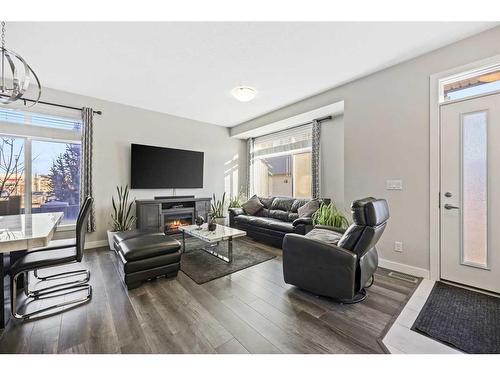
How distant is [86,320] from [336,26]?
353 cm

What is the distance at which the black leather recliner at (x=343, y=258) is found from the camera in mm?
1902

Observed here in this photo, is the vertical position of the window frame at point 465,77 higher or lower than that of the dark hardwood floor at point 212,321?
higher

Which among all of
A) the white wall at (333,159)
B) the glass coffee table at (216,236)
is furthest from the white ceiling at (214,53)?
the glass coffee table at (216,236)

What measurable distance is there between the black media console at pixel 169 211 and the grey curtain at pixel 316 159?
248 centimetres

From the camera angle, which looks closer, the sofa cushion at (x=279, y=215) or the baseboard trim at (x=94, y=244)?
the baseboard trim at (x=94, y=244)

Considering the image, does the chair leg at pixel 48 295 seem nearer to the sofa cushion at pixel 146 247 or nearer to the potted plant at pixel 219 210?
the sofa cushion at pixel 146 247

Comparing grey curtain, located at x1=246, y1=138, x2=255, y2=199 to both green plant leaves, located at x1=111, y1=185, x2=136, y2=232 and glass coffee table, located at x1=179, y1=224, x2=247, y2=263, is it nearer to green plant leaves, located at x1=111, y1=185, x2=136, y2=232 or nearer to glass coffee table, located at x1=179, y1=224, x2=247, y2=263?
glass coffee table, located at x1=179, y1=224, x2=247, y2=263

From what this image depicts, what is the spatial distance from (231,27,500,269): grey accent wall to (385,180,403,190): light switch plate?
5 centimetres

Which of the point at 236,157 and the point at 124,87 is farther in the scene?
the point at 236,157

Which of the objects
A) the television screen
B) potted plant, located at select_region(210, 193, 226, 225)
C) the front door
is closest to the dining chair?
the television screen
